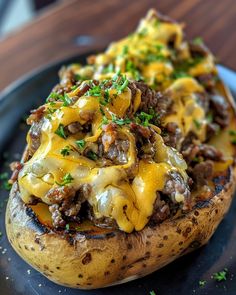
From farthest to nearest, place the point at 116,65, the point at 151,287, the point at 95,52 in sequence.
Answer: the point at 95,52 < the point at 116,65 < the point at 151,287

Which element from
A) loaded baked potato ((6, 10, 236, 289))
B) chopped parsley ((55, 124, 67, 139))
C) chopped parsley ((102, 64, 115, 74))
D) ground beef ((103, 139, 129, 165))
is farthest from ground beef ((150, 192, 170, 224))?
chopped parsley ((102, 64, 115, 74))

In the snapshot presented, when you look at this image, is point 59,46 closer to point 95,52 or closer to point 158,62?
point 95,52

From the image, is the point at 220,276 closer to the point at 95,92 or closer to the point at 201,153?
the point at 201,153

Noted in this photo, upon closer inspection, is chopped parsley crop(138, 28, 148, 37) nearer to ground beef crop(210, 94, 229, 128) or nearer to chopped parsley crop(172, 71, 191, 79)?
chopped parsley crop(172, 71, 191, 79)

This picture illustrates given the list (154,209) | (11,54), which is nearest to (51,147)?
(154,209)

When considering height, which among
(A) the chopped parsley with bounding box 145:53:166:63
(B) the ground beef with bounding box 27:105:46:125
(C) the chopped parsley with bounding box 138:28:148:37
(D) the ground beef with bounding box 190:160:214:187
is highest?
(B) the ground beef with bounding box 27:105:46:125

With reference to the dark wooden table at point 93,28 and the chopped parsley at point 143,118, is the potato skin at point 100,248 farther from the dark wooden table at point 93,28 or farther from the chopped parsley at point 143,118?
the dark wooden table at point 93,28

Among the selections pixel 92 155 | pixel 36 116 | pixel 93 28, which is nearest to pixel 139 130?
pixel 92 155
